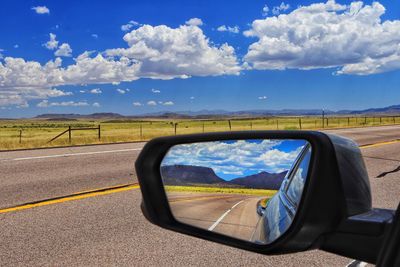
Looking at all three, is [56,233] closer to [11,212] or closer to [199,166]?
[11,212]

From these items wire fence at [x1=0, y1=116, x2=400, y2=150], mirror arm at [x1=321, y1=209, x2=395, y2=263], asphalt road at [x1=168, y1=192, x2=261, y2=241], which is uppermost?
mirror arm at [x1=321, y1=209, x2=395, y2=263]

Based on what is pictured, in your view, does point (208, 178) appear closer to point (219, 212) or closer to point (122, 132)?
point (219, 212)

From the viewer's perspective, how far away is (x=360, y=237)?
54.4 inches

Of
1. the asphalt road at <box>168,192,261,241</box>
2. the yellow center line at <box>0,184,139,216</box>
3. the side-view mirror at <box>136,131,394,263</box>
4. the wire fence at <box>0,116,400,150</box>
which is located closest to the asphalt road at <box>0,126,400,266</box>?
the yellow center line at <box>0,184,139,216</box>

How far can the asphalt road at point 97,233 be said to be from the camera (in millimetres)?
4805

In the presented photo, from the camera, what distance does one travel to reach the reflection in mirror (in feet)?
6.38

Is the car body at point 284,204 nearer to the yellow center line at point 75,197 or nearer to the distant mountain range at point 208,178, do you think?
the distant mountain range at point 208,178

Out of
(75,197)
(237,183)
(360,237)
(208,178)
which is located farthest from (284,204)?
(75,197)

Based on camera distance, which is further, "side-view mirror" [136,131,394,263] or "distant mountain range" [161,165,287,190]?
"distant mountain range" [161,165,287,190]

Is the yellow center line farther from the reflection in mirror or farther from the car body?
the car body

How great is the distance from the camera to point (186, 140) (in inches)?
80.7

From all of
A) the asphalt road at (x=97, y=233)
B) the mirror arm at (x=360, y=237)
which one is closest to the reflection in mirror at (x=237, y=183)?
the mirror arm at (x=360, y=237)

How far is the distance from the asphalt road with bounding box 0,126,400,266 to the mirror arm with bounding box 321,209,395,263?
11.0 feet

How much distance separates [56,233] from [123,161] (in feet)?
27.1
